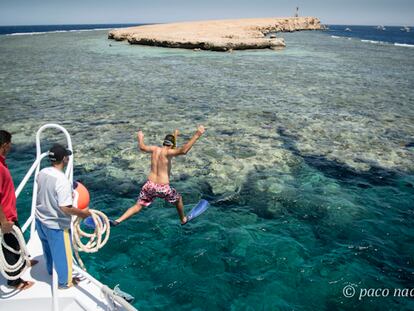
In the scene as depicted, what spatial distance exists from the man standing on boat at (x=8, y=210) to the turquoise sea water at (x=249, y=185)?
1.85 meters

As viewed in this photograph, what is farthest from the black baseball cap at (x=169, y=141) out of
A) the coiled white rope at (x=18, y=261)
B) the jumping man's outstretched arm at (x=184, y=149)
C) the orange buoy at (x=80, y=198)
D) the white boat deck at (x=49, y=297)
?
the coiled white rope at (x=18, y=261)

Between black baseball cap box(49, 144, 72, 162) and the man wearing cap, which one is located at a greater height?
black baseball cap box(49, 144, 72, 162)

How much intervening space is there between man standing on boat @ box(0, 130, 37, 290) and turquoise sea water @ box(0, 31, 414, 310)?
1853 millimetres

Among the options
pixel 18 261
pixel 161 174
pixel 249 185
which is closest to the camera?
pixel 18 261

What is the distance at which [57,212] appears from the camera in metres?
4.44

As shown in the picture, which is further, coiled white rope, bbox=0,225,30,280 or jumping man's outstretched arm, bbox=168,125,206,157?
jumping man's outstretched arm, bbox=168,125,206,157

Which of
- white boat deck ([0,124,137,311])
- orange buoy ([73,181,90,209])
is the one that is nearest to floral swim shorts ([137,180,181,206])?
orange buoy ([73,181,90,209])

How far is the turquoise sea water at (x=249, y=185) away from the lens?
20.5 ft

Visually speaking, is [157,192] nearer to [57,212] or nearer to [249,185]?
[57,212]

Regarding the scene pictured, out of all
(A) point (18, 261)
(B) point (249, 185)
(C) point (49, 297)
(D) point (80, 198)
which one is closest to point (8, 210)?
(A) point (18, 261)

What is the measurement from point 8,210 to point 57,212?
0.83 metres

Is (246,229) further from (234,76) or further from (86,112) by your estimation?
(234,76)

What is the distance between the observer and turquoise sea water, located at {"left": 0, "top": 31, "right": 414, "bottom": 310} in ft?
20.5

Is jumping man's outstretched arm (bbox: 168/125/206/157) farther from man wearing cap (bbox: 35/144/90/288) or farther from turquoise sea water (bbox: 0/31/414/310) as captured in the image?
man wearing cap (bbox: 35/144/90/288)
